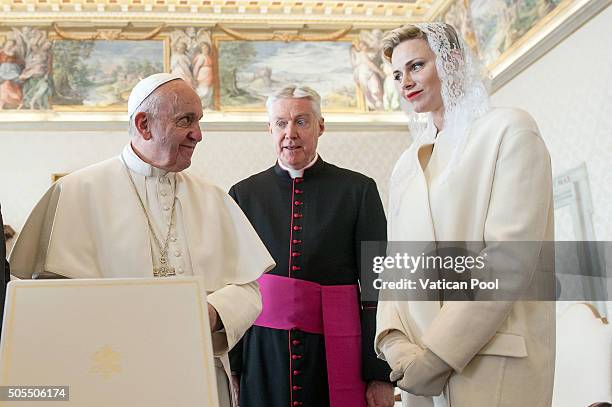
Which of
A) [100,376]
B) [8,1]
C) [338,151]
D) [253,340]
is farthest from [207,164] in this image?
[100,376]

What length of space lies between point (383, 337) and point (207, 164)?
7.29 m

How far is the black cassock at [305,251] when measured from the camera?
10.7ft

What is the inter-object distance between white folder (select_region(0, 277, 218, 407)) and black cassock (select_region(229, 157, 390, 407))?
1476 millimetres

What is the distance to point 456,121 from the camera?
2.54 meters

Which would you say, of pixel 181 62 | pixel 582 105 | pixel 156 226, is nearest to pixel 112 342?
pixel 156 226

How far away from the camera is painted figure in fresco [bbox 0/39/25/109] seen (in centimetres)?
946

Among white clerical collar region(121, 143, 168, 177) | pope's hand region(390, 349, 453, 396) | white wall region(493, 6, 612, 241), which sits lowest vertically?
pope's hand region(390, 349, 453, 396)

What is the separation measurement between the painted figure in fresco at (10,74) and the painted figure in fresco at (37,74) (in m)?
0.07

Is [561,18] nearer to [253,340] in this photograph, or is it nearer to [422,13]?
[422,13]

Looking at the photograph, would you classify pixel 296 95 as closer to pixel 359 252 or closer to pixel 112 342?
Answer: pixel 359 252

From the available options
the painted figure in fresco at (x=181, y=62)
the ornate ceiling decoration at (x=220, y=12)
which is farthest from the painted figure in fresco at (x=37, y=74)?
the painted figure in fresco at (x=181, y=62)

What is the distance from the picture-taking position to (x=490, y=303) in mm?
2189

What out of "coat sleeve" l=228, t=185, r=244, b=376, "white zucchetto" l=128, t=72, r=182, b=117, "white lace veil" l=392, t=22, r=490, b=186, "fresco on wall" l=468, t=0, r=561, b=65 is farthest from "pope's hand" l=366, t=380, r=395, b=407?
"fresco on wall" l=468, t=0, r=561, b=65

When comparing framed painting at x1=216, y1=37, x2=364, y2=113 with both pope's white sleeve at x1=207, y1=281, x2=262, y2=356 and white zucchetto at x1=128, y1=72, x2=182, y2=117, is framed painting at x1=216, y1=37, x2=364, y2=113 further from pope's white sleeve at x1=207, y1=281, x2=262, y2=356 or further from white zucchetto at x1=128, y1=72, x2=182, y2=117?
pope's white sleeve at x1=207, y1=281, x2=262, y2=356
